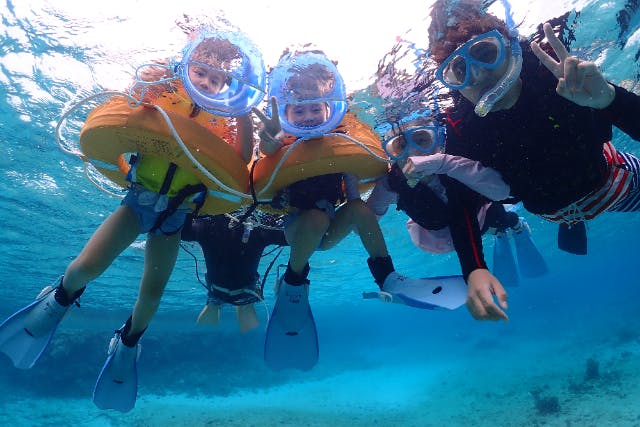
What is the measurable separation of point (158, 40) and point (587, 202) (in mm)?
7579

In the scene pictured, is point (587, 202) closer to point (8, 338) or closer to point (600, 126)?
point (600, 126)

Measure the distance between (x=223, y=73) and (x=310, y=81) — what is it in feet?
3.96

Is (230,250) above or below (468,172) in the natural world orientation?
above

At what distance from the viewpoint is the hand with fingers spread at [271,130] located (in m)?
4.15

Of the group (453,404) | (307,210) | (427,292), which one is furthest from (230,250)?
(453,404)

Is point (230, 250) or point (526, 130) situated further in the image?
point (230, 250)

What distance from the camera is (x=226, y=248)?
8.52 meters

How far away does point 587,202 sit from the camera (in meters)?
4.76

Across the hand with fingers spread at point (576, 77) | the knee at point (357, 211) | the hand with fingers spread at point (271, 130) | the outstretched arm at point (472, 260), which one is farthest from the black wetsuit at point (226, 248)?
the hand with fingers spread at point (576, 77)

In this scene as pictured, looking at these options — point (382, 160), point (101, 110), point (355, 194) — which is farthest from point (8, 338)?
point (382, 160)

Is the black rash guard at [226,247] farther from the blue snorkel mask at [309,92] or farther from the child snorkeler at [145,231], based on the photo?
the blue snorkel mask at [309,92]

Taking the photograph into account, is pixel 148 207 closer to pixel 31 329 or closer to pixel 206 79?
pixel 206 79

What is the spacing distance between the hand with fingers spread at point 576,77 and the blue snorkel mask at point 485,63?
0.38 meters

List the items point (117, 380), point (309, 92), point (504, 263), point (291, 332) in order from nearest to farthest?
point (309, 92) < point (291, 332) < point (117, 380) < point (504, 263)
